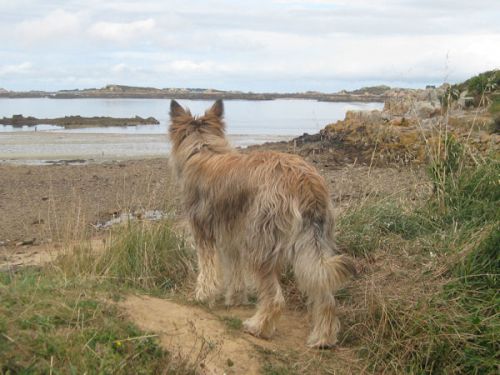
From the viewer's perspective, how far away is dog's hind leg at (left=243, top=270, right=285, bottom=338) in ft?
17.7

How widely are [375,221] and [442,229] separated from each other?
0.76 m

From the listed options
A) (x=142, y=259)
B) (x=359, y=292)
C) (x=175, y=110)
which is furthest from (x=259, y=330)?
(x=175, y=110)

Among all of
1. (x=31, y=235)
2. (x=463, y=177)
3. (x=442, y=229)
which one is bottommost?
(x=31, y=235)

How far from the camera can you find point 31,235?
11.4 meters

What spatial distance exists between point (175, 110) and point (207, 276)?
5.97 feet

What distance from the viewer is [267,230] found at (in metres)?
5.31

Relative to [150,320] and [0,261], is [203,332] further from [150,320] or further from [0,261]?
[0,261]

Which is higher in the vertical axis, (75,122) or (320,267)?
(320,267)

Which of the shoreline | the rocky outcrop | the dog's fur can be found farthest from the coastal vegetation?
the shoreline

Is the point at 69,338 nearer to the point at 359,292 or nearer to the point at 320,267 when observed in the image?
the point at 320,267

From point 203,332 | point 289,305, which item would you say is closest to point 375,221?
point 289,305

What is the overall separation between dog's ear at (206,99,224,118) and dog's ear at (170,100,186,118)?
0.28 meters

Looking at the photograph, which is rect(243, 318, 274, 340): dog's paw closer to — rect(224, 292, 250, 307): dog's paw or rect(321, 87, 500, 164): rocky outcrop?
rect(224, 292, 250, 307): dog's paw

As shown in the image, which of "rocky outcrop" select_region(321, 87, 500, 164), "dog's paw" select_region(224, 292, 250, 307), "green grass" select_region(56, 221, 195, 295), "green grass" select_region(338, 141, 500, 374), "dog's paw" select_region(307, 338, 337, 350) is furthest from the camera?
"rocky outcrop" select_region(321, 87, 500, 164)
